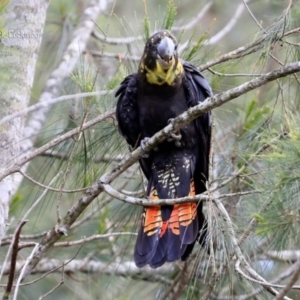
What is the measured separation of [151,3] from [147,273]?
6.93 ft

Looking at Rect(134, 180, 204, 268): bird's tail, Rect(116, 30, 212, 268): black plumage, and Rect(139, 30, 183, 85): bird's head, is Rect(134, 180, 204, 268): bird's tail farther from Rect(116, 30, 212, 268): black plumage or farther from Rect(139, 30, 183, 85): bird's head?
Rect(139, 30, 183, 85): bird's head

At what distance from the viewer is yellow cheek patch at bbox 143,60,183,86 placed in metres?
2.54

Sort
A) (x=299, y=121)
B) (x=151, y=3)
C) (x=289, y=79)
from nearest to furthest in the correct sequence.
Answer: (x=299, y=121)
(x=289, y=79)
(x=151, y=3)

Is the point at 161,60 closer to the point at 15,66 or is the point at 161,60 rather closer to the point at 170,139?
the point at 170,139

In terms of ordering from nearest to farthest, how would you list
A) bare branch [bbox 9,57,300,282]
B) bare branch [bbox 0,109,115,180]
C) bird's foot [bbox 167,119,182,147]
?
bare branch [bbox 9,57,300,282] → bare branch [bbox 0,109,115,180] → bird's foot [bbox 167,119,182,147]

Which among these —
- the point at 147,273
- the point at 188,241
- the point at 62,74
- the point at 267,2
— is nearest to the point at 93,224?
the point at 147,273

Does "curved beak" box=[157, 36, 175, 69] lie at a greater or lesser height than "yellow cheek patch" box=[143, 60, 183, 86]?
greater

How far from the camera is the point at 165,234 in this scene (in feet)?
8.07

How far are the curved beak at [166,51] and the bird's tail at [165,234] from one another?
50cm

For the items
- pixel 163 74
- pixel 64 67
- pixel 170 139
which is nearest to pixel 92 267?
pixel 64 67

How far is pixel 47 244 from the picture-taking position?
215 cm

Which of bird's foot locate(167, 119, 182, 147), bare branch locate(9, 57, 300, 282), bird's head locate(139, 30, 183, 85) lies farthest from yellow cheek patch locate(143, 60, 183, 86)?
bare branch locate(9, 57, 300, 282)

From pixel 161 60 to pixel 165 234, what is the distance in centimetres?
61

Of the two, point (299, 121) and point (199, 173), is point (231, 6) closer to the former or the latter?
point (199, 173)
